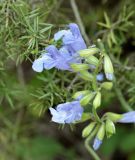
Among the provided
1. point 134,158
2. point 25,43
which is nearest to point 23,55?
point 25,43

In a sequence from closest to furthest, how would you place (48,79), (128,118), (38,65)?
(38,65) → (128,118) → (48,79)

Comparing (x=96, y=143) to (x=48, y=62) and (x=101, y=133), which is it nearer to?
(x=101, y=133)

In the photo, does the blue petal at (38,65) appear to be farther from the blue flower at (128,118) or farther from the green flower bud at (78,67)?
the blue flower at (128,118)

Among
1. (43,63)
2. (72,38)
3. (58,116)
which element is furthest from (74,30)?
(58,116)

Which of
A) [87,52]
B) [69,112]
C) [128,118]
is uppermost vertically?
[87,52]

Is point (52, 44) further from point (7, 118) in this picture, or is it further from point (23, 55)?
point (7, 118)

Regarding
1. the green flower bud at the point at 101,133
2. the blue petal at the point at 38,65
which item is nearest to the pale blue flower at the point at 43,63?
the blue petal at the point at 38,65

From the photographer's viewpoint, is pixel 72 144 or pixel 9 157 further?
pixel 72 144
